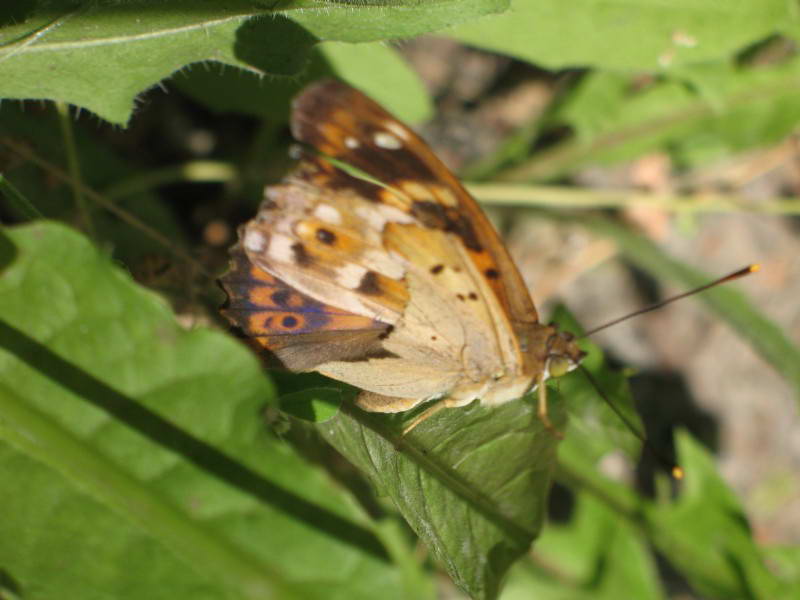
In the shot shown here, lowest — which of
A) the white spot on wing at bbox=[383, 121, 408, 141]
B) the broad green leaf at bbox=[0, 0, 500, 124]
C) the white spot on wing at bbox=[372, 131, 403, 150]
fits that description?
the white spot on wing at bbox=[372, 131, 403, 150]

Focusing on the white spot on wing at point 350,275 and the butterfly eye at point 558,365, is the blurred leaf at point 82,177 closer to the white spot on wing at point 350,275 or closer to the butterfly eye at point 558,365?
the white spot on wing at point 350,275

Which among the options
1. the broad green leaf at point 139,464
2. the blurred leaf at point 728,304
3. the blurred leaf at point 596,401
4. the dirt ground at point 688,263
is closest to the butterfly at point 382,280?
the blurred leaf at point 596,401

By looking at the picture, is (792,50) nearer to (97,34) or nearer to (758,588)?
(758,588)

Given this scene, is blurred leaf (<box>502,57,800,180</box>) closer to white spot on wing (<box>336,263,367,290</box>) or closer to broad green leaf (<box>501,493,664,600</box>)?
broad green leaf (<box>501,493,664,600</box>)

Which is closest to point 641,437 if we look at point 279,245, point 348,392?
point 348,392

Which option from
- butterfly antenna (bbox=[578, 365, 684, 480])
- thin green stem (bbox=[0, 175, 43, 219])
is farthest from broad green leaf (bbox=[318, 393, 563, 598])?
thin green stem (bbox=[0, 175, 43, 219])

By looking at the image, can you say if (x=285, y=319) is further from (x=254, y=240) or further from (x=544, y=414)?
(x=544, y=414)
